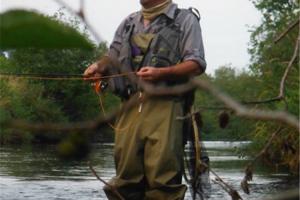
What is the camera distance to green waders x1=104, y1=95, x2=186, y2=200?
4707mm

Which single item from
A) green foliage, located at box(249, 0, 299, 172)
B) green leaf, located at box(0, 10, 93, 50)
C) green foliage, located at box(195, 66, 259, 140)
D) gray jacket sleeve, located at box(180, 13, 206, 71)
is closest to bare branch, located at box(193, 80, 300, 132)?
green foliage, located at box(195, 66, 259, 140)

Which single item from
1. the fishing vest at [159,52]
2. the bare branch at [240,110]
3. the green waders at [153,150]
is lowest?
the green waders at [153,150]

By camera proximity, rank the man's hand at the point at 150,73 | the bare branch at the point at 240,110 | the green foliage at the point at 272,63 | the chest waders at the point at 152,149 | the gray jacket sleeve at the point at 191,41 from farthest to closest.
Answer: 1. the green foliage at the point at 272,63
2. the chest waders at the point at 152,149
3. the gray jacket sleeve at the point at 191,41
4. the man's hand at the point at 150,73
5. the bare branch at the point at 240,110

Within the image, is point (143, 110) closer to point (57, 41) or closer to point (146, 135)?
point (146, 135)

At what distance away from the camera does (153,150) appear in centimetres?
471

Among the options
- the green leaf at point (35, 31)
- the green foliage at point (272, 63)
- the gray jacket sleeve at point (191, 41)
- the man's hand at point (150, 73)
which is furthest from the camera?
the green foliage at point (272, 63)

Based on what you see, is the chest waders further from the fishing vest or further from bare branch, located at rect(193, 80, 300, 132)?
bare branch, located at rect(193, 80, 300, 132)

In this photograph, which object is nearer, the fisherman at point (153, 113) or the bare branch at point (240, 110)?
the bare branch at point (240, 110)

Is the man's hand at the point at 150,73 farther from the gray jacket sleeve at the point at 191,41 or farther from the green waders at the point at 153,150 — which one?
the green waders at the point at 153,150

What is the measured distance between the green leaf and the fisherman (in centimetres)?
368

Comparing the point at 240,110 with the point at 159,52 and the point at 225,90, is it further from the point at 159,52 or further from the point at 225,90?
the point at 159,52

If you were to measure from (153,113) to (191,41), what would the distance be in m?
0.48

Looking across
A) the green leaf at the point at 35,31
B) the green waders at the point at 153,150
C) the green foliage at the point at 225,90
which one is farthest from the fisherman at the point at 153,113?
the green leaf at the point at 35,31

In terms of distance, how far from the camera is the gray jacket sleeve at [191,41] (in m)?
4.39
